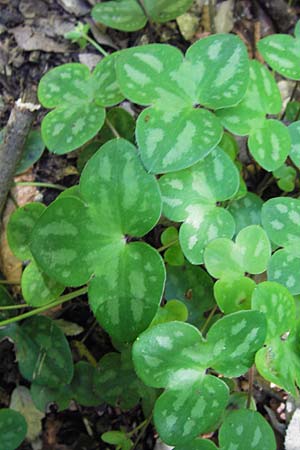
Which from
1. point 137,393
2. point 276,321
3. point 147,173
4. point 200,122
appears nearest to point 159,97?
point 200,122

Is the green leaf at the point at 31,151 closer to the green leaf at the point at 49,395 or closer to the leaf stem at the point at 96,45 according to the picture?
the leaf stem at the point at 96,45

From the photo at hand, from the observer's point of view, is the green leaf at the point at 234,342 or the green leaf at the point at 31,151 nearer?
the green leaf at the point at 234,342

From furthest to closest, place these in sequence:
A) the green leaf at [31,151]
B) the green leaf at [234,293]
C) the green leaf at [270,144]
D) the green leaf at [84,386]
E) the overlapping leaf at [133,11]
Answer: the overlapping leaf at [133,11] → the green leaf at [31,151] → the green leaf at [84,386] → the green leaf at [270,144] → the green leaf at [234,293]

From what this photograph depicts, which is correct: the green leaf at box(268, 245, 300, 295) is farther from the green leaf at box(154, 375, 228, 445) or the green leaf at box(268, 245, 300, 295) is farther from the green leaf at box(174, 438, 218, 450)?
the green leaf at box(174, 438, 218, 450)

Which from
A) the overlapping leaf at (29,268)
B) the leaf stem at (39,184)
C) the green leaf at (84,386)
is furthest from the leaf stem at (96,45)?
the green leaf at (84,386)

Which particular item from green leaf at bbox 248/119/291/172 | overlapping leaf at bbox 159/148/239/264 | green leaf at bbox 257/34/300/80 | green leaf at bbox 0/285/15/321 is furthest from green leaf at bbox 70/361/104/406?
green leaf at bbox 257/34/300/80

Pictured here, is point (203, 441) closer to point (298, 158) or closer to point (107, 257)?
point (107, 257)

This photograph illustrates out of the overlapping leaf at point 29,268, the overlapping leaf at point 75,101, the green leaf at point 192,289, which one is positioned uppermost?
the overlapping leaf at point 75,101
